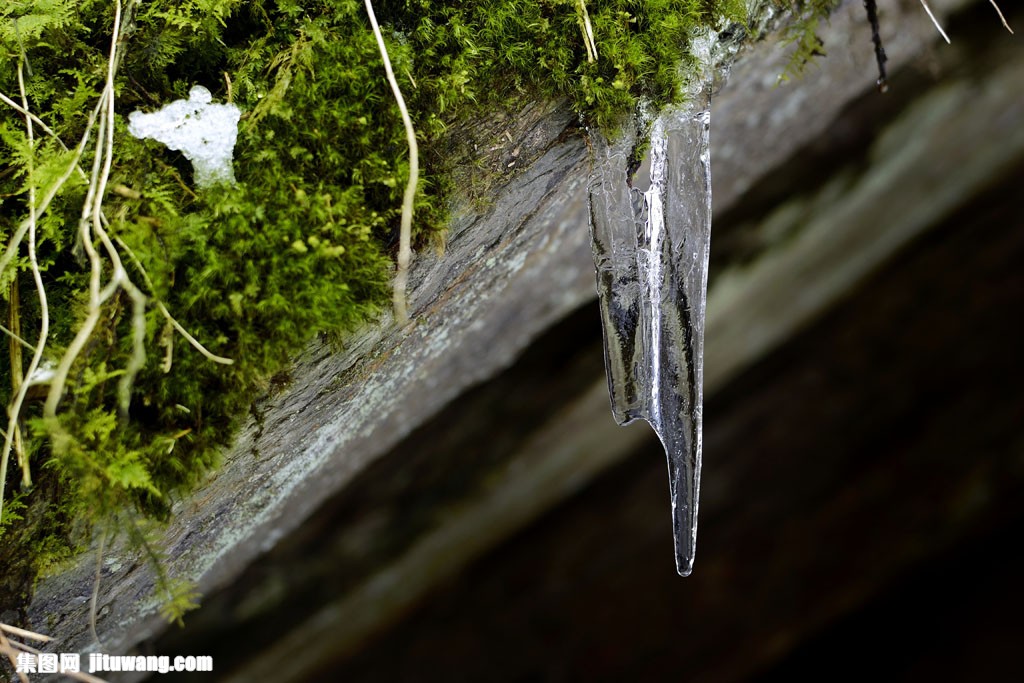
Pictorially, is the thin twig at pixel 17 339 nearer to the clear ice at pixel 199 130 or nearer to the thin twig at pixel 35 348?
the thin twig at pixel 35 348

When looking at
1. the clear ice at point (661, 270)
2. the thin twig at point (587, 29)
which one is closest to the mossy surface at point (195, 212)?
the thin twig at point (587, 29)

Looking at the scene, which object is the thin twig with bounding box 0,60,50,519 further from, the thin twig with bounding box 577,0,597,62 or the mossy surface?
the thin twig with bounding box 577,0,597,62

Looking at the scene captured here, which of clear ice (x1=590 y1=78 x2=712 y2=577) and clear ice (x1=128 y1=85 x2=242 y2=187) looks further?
clear ice (x1=590 y1=78 x2=712 y2=577)

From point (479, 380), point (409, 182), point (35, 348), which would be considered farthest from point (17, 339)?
point (479, 380)

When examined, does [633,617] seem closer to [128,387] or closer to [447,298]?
[447,298]

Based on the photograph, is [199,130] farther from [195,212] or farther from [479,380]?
[479,380]

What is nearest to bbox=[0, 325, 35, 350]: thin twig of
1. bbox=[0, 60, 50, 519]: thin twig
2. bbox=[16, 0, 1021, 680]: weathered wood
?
bbox=[0, 60, 50, 519]: thin twig
